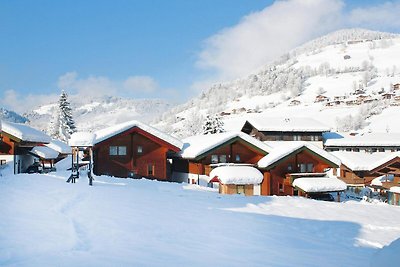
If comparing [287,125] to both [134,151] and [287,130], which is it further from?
[134,151]

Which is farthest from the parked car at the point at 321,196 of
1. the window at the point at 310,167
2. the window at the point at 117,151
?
the window at the point at 117,151

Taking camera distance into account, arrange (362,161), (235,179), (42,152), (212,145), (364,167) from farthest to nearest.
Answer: (362,161) → (364,167) → (42,152) → (212,145) → (235,179)

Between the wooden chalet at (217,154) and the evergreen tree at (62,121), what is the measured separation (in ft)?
134

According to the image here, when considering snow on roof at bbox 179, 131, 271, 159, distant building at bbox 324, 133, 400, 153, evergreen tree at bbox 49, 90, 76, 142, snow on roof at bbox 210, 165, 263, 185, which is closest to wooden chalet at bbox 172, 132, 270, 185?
snow on roof at bbox 179, 131, 271, 159

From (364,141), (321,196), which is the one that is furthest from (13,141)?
(364,141)

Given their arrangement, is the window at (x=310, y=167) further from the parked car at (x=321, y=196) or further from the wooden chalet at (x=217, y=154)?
the wooden chalet at (x=217, y=154)

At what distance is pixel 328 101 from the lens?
16000 centimetres

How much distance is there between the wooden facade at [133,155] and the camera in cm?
3475

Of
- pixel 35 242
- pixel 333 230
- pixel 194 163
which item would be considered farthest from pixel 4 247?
pixel 194 163

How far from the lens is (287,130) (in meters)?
60.9

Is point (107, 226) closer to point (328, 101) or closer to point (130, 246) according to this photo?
point (130, 246)

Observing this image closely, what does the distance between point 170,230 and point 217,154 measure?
79.7ft

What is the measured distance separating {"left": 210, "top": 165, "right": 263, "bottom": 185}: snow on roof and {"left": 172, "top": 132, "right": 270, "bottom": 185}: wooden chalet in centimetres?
437

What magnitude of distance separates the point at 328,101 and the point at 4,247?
164 m
